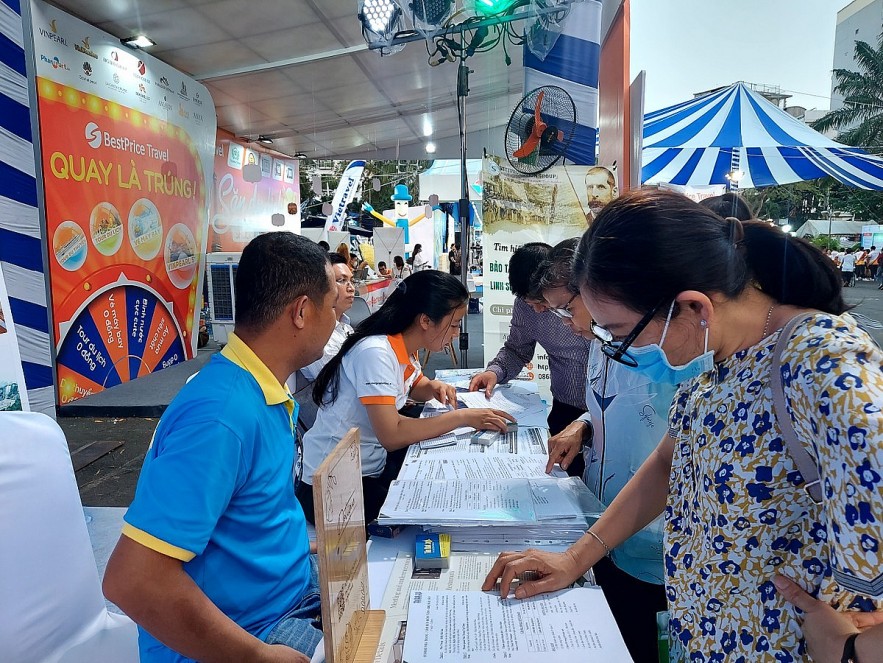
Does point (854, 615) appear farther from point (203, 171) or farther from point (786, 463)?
point (203, 171)

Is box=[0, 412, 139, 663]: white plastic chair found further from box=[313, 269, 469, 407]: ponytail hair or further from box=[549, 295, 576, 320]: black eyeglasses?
box=[549, 295, 576, 320]: black eyeglasses

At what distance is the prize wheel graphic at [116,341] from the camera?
4.43 meters

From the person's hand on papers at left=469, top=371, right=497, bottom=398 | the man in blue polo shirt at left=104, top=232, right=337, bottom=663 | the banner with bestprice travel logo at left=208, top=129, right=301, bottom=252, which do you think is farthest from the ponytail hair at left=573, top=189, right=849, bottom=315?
the banner with bestprice travel logo at left=208, top=129, right=301, bottom=252

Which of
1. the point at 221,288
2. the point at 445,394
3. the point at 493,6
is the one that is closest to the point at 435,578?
the point at 445,394

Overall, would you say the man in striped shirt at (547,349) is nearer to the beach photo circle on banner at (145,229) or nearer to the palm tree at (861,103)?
the palm tree at (861,103)

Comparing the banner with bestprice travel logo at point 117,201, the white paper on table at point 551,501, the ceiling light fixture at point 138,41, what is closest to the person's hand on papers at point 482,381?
the white paper on table at point 551,501

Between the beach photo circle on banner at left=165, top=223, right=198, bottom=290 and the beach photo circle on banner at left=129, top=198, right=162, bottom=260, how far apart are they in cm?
20

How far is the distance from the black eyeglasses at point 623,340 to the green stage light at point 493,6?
326 cm

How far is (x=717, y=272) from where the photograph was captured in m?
0.81

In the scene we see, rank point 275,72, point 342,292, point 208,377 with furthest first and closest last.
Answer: point 275,72 → point 342,292 → point 208,377

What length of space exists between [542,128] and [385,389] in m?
2.21

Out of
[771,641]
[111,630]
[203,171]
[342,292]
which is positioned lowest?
[111,630]

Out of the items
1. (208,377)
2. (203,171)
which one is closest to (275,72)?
(203,171)

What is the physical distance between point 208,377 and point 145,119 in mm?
5270
